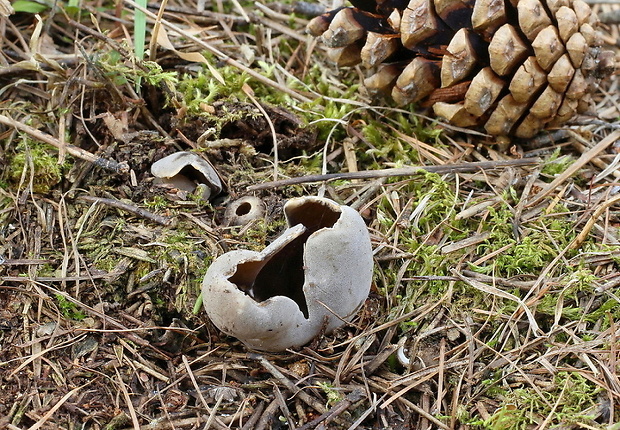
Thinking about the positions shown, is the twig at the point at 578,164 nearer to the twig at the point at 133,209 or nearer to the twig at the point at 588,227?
the twig at the point at 588,227

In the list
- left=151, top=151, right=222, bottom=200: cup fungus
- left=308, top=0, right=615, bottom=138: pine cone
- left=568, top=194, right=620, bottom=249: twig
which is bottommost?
left=151, top=151, right=222, bottom=200: cup fungus

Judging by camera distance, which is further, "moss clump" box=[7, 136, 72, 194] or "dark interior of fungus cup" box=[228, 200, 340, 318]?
"moss clump" box=[7, 136, 72, 194]

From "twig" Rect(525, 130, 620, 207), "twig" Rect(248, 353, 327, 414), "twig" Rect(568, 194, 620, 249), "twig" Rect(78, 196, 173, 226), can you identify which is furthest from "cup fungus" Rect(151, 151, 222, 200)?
"twig" Rect(568, 194, 620, 249)

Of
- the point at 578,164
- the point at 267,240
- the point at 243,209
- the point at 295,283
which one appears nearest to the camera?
the point at 295,283

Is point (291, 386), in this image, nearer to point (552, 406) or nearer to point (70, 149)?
point (552, 406)

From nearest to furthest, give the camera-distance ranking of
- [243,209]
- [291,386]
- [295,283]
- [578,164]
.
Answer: [291,386]
[295,283]
[243,209]
[578,164]

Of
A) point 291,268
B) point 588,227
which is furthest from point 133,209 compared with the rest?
point 588,227

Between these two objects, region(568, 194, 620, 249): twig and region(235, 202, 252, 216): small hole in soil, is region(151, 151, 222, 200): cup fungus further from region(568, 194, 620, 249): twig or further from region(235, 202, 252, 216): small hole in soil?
region(568, 194, 620, 249): twig

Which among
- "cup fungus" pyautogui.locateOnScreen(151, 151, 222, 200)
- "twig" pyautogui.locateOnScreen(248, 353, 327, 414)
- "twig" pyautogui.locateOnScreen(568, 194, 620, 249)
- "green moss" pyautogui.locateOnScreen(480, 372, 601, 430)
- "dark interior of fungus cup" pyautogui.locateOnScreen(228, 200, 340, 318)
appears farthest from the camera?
"cup fungus" pyautogui.locateOnScreen(151, 151, 222, 200)

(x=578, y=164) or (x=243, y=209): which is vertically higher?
(x=578, y=164)
